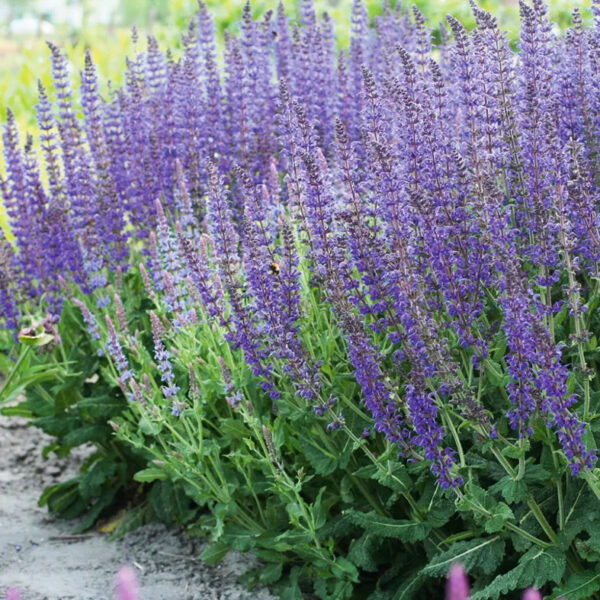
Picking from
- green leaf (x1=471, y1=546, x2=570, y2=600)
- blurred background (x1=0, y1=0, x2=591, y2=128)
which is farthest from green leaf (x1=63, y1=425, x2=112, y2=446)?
blurred background (x1=0, y1=0, x2=591, y2=128)

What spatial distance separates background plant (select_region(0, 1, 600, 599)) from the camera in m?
3.10

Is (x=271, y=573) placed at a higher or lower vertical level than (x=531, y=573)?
lower

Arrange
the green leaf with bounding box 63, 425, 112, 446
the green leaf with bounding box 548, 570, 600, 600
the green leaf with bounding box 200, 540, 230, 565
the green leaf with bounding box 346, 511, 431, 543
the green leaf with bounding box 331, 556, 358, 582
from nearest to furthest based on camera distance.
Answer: the green leaf with bounding box 548, 570, 600, 600
the green leaf with bounding box 346, 511, 431, 543
the green leaf with bounding box 331, 556, 358, 582
the green leaf with bounding box 200, 540, 230, 565
the green leaf with bounding box 63, 425, 112, 446

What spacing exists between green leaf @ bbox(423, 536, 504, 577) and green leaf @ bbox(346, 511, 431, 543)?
171mm

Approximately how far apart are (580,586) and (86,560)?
2656 mm

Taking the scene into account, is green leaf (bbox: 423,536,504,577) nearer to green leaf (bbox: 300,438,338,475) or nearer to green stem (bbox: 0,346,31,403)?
green leaf (bbox: 300,438,338,475)

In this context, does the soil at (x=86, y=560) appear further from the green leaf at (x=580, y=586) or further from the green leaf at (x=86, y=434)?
the green leaf at (x=580, y=586)

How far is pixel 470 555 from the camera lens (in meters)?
3.35

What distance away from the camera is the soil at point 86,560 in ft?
14.3

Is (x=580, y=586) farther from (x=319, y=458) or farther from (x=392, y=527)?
(x=319, y=458)

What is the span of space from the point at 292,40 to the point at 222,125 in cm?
100

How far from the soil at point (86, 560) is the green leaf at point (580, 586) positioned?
4.84 feet

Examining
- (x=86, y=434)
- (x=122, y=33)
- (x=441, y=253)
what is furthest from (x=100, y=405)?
(x=122, y=33)

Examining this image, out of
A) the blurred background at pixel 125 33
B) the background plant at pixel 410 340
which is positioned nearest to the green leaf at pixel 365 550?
the background plant at pixel 410 340
